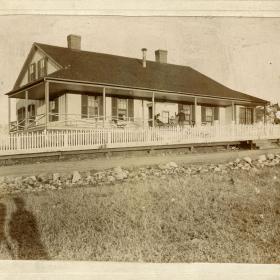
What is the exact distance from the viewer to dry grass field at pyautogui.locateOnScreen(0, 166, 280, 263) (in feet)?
11.2

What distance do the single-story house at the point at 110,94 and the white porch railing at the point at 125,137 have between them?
0.87 metres

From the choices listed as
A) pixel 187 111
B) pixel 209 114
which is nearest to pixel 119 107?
pixel 187 111

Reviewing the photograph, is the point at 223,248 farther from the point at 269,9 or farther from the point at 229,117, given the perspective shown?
the point at 229,117

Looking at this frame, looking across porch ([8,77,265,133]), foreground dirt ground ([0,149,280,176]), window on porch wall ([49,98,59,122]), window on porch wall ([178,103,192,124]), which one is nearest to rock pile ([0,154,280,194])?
foreground dirt ground ([0,149,280,176])

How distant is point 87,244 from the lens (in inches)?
136

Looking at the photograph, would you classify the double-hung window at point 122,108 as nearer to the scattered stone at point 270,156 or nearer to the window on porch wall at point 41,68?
the window on porch wall at point 41,68

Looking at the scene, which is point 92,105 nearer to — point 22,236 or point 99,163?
point 99,163

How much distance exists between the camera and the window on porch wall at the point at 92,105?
1028 centimetres

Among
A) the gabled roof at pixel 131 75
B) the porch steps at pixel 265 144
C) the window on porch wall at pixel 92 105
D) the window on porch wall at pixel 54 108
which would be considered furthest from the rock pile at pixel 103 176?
the window on porch wall at pixel 54 108

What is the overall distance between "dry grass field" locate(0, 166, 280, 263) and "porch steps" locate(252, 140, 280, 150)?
1.60 metres

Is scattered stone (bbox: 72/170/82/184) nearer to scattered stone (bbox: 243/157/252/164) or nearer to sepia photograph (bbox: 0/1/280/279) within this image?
sepia photograph (bbox: 0/1/280/279)

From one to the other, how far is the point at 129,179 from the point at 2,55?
7.20 feet

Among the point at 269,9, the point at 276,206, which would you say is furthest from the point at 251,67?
the point at 276,206

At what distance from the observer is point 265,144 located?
244 inches
